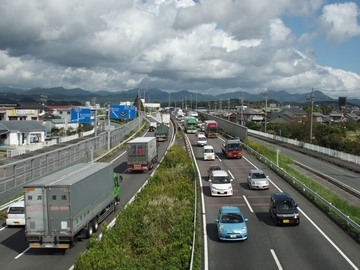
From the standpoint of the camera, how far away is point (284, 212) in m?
22.6

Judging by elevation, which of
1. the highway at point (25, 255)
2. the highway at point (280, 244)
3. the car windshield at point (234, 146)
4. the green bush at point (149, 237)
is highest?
the car windshield at point (234, 146)

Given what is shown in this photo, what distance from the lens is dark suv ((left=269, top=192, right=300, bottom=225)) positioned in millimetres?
22391

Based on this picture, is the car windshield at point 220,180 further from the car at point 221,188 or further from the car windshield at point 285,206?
the car windshield at point 285,206

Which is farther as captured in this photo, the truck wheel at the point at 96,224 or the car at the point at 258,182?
the car at the point at 258,182

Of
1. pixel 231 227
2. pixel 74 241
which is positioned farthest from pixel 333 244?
pixel 74 241

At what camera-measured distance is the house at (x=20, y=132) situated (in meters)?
75.6

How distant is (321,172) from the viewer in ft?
153

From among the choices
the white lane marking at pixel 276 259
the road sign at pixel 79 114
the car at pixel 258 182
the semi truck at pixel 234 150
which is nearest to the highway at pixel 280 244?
the white lane marking at pixel 276 259

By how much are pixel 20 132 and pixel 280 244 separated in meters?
66.5

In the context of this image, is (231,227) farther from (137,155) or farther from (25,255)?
(137,155)

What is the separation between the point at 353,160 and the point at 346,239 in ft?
122

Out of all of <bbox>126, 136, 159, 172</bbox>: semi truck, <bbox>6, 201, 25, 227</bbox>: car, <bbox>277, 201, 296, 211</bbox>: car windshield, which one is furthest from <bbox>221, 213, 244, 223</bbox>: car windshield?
<bbox>126, 136, 159, 172</bbox>: semi truck

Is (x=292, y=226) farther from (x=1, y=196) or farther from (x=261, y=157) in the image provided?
(x=261, y=157)

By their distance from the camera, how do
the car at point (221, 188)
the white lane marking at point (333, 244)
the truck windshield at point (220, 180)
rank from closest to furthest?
the white lane marking at point (333, 244) < the car at point (221, 188) < the truck windshield at point (220, 180)
